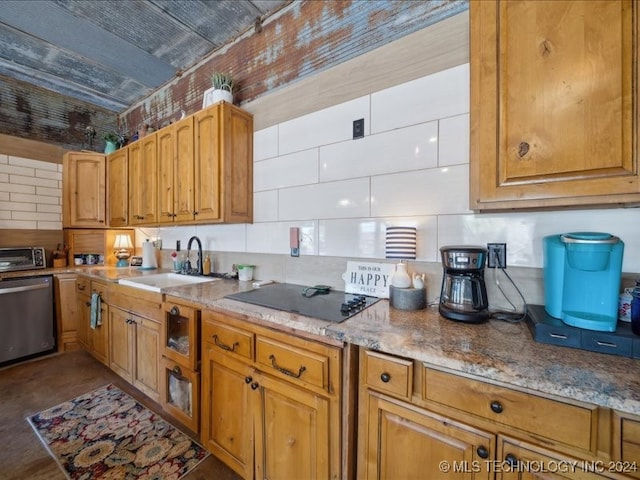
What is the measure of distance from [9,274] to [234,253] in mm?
2311

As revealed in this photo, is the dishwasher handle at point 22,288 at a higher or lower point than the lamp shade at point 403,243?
lower

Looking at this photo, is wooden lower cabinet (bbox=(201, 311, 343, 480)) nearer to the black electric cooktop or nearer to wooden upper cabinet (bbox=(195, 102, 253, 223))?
the black electric cooktop

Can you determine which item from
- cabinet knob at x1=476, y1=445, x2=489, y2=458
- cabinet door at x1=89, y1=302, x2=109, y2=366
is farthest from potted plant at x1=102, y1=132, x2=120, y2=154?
cabinet knob at x1=476, y1=445, x2=489, y2=458

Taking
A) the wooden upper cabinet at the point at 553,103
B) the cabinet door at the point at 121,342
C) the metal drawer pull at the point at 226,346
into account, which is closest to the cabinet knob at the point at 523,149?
the wooden upper cabinet at the point at 553,103

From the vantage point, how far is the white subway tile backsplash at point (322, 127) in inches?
60.5

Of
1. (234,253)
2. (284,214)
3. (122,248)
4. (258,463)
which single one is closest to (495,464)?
(258,463)

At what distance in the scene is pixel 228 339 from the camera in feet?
4.19

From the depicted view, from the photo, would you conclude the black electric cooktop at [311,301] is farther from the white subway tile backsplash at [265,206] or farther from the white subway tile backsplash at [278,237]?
the white subway tile backsplash at [265,206]

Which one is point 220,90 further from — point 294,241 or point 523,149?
point 523,149

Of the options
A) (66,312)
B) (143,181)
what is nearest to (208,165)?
(143,181)

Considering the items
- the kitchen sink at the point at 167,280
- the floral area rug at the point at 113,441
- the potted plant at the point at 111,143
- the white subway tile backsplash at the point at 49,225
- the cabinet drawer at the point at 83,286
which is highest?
the potted plant at the point at 111,143

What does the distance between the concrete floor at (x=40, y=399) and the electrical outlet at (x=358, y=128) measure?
2004 mm

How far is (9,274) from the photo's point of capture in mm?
2479

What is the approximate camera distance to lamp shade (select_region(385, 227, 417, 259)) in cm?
131
